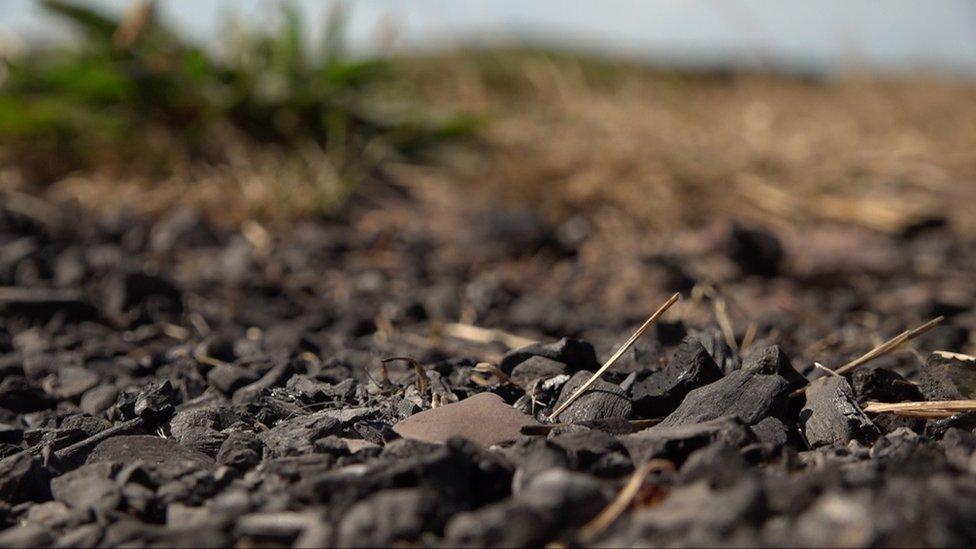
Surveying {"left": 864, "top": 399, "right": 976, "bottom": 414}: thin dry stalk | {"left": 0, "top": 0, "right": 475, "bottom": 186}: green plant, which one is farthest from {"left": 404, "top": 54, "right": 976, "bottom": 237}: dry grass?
{"left": 864, "top": 399, "right": 976, "bottom": 414}: thin dry stalk

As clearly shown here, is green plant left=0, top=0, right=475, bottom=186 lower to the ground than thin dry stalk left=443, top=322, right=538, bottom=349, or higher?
higher

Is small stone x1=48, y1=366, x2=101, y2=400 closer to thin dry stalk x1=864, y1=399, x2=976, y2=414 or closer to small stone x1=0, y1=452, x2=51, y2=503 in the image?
small stone x1=0, y1=452, x2=51, y2=503

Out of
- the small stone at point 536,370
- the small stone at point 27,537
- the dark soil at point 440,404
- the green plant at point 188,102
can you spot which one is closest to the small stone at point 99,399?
the dark soil at point 440,404

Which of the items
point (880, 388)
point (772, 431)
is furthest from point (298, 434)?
point (880, 388)

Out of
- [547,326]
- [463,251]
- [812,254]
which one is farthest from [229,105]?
[812,254]

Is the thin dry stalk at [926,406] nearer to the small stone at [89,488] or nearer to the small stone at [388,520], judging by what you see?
the small stone at [388,520]

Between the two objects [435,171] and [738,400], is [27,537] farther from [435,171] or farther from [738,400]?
[435,171]

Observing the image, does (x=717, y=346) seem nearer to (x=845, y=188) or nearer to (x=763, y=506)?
(x=763, y=506)
